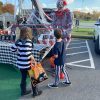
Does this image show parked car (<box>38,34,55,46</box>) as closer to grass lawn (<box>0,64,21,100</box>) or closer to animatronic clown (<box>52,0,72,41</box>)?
animatronic clown (<box>52,0,72,41</box>)

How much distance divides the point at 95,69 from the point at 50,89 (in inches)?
94.8

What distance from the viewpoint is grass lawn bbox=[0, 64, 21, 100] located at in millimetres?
5700

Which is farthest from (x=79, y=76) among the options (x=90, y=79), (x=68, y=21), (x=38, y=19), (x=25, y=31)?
(x=38, y=19)

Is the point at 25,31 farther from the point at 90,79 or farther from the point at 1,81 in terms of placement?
the point at 90,79

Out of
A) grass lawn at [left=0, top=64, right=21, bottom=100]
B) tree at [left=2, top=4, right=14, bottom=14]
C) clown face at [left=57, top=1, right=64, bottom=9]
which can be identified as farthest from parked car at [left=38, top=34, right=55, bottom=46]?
tree at [left=2, top=4, right=14, bottom=14]

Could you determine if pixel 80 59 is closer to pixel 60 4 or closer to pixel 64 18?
pixel 64 18

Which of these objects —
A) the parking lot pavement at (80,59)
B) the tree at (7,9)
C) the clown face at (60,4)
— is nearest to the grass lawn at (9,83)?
the parking lot pavement at (80,59)

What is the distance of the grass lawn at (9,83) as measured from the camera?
570 centimetres

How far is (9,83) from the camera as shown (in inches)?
256

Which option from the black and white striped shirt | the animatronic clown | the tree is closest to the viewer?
the black and white striped shirt

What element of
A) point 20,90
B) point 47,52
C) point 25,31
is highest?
point 25,31

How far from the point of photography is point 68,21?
767cm

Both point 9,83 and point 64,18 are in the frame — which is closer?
point 9,83

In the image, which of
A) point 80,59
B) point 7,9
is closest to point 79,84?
point 80,59
